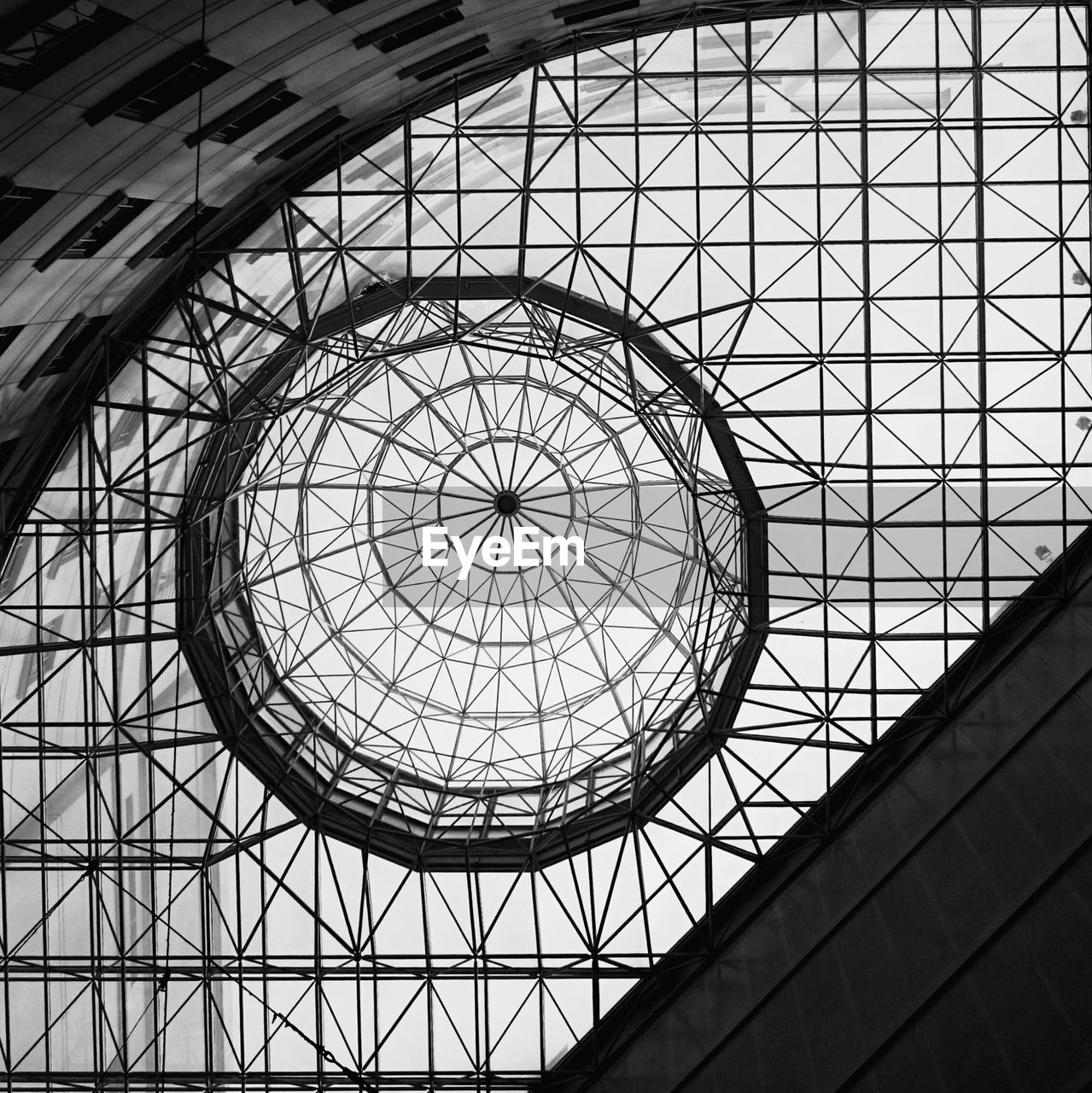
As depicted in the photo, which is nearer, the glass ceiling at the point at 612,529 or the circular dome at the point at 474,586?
the glass ceiling at the point at 612,529

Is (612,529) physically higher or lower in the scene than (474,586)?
lower

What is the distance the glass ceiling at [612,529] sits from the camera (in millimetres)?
21047

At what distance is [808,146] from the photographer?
2197 centimetres

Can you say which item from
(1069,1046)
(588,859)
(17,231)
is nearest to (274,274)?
(17,231)

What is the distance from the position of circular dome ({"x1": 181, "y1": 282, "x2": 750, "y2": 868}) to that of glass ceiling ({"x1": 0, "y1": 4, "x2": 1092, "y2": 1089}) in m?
0.18

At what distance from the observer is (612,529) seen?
1064 inches

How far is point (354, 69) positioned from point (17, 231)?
5.89m

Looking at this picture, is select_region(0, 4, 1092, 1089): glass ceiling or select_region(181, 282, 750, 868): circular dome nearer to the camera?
select_region(0, 4, 1092, 1089): glass ceiling

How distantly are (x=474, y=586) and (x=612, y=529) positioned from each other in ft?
14.4

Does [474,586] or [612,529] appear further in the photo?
[474,586]

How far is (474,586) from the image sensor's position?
1147 inches

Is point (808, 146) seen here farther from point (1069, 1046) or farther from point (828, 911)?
point (1069, 1046)

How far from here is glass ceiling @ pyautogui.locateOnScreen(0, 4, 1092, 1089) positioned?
69.1ft

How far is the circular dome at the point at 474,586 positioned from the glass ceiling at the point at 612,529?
18 cm
